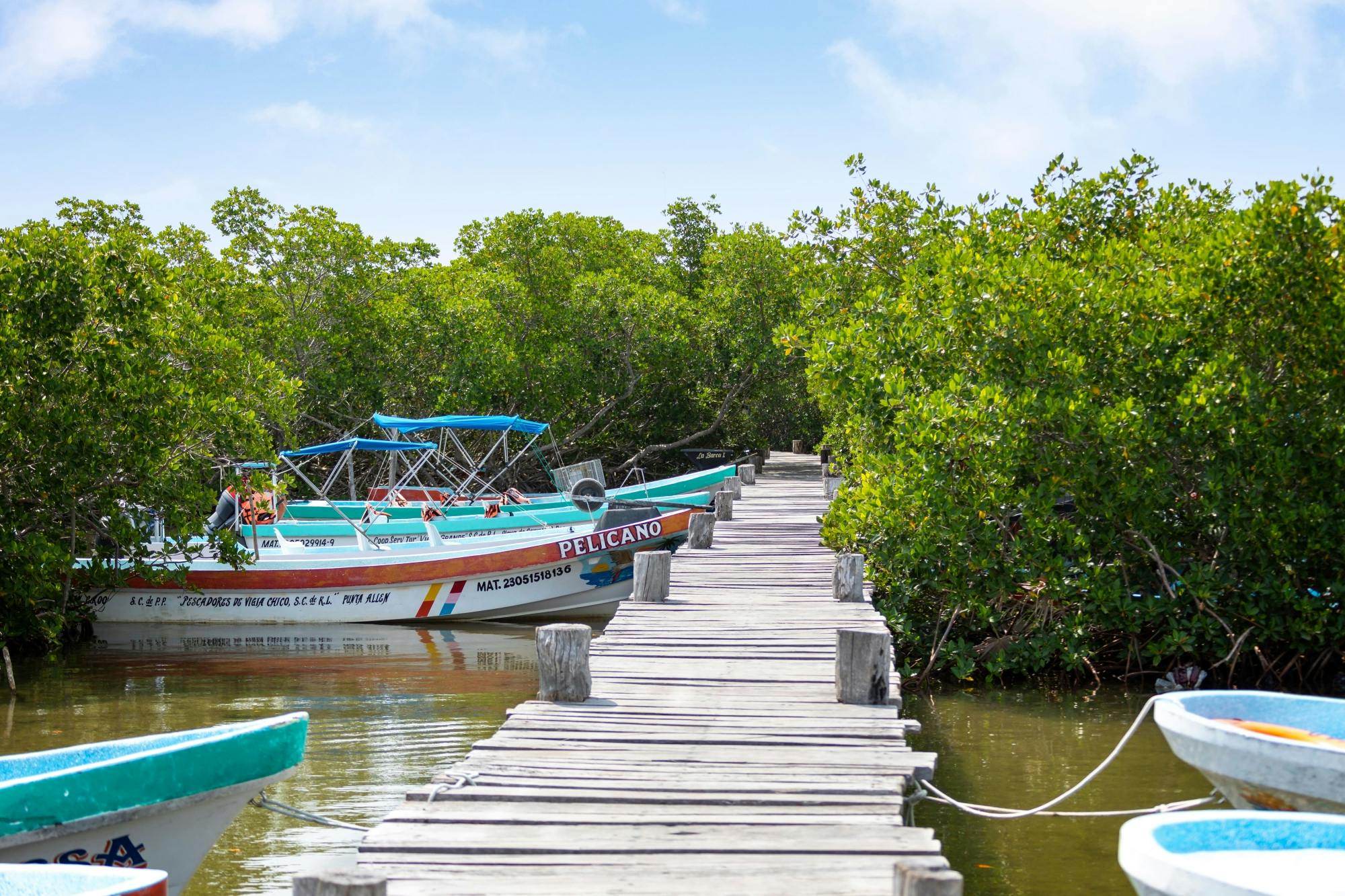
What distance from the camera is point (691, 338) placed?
2945 centimetres

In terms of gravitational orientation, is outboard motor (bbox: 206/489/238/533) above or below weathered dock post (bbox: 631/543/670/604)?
above

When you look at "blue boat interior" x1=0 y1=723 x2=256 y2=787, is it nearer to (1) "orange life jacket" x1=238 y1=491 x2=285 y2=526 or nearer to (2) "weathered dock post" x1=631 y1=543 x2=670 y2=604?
(2) "weathered dock post" x1=631 y1=543 x2=670 y2=604

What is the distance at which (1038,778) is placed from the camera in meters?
8.45

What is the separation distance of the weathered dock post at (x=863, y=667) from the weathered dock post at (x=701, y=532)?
6.41 m

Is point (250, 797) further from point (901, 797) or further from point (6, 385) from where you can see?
point (6, 385)

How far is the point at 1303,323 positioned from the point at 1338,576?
7.18ft

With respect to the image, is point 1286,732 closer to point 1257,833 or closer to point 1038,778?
point 1257,833

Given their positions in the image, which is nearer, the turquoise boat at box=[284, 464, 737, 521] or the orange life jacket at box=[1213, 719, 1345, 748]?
the orange life jacket at box=[1213, 719, 1345, 748]

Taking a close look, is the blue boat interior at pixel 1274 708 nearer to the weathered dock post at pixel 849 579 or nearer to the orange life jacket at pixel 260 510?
the weathered dock post at pixel 849 579

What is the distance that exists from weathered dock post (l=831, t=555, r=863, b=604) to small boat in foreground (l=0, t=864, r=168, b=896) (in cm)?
670

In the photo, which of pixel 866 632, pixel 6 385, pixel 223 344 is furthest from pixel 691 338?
pixel 866 632

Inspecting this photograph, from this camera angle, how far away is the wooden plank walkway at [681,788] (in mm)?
4230

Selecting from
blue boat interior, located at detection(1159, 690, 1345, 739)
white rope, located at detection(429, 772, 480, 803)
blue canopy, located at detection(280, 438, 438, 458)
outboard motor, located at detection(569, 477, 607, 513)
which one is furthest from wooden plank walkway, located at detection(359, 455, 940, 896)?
outboard motor, located at detection(569, 477, 607, 513)

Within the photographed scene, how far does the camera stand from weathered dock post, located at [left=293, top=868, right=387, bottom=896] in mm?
3221
